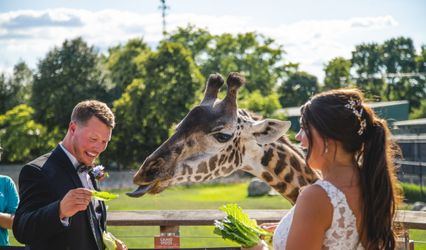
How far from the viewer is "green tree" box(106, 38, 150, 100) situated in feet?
144

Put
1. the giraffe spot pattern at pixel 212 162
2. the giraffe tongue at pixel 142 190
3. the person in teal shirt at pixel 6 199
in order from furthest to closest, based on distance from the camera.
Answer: the giraffe spot pattern at pixel 212 162
the person in teal shirt at pixel 6 199
the giraffe tongue at pixel 142 190

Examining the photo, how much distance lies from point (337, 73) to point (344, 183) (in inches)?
2013

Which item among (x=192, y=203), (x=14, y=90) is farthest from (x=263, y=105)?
(x=14, y=90)

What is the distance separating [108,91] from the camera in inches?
1834

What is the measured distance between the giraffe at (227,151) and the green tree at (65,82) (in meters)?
37.7

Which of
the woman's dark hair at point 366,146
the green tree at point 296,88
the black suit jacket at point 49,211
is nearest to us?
the woman's dark hair at point 366,146

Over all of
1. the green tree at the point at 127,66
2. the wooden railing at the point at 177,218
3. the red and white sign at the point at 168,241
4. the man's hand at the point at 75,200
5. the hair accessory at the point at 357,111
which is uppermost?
the hair accessory at the point at 357,111

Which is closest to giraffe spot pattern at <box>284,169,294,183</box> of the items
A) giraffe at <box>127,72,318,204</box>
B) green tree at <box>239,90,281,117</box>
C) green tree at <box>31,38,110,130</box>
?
giraffe at <box>127,72,318,204</box>

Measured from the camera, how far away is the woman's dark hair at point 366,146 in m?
2.95

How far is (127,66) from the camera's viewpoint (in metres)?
49.1

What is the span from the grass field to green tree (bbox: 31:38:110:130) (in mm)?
12616

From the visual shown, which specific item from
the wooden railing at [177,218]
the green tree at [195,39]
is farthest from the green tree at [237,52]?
the wooden railing at [177,218]

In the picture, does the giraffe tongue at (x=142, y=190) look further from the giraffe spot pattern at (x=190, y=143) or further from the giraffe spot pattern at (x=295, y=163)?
the giraffe spot pattern at (x=295, y=163)

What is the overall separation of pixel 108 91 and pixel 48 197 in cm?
4349
